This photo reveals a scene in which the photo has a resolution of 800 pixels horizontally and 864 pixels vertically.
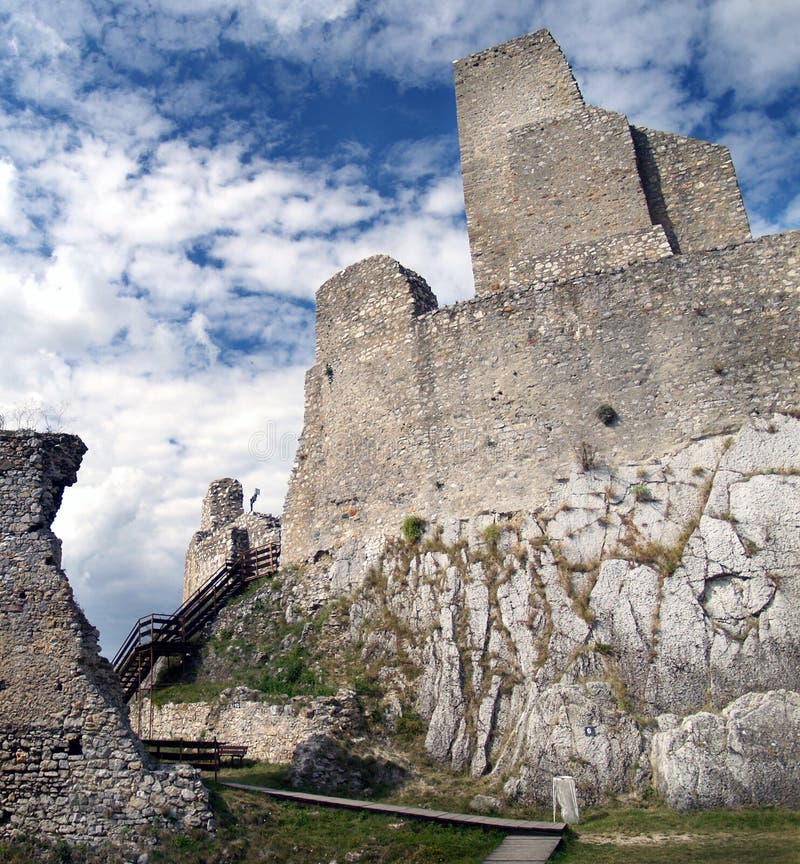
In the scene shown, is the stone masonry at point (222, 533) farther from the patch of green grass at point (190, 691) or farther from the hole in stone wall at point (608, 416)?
the hole in stone wall at point (608, 416)

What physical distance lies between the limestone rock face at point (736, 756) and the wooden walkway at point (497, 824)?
213 centimetres

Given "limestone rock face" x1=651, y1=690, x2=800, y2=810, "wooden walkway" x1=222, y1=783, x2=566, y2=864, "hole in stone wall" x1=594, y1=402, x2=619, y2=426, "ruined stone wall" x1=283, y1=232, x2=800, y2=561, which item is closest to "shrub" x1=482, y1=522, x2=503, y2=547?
"ruined stone wall" x1=283, y1=232, x2=800, y2=561

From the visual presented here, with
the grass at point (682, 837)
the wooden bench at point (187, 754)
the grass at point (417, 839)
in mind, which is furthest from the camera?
the wooden bench at point (187, 754)

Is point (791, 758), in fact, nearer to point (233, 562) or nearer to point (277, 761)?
point (277, 761)

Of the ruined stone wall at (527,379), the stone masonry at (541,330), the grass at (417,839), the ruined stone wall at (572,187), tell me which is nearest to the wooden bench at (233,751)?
the grass at (417,839)

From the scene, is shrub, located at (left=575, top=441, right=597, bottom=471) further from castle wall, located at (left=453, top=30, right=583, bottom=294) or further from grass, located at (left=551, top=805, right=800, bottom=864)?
grass, located at (left=551, top=805, right=800, bottom=864)

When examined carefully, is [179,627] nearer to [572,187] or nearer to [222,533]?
[222,533]

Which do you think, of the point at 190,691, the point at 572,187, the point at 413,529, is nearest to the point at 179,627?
the point at 190,691

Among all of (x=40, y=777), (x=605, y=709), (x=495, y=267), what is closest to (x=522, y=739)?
Result: (x=605, y=709)

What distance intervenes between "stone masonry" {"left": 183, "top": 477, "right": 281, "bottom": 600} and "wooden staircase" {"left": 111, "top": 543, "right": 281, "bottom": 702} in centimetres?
166

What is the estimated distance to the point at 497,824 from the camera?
11.6m

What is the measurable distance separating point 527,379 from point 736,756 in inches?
357

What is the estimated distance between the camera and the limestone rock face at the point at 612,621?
1328 cm

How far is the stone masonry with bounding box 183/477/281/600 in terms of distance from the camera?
→ 84.1 feet
